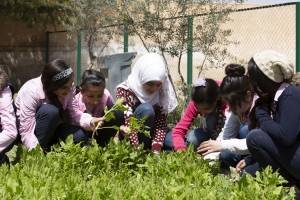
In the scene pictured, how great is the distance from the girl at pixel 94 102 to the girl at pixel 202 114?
0.50m

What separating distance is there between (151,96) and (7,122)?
121 cm

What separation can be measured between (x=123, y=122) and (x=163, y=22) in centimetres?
525

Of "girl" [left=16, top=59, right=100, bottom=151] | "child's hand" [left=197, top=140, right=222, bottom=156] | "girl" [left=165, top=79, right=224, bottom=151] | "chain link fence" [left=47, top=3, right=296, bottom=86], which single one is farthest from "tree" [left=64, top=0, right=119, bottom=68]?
"child's hand" [left=197, top=140, right=222, bottom=156]

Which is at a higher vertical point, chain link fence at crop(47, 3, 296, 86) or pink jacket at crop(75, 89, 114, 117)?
chain link fence at crop(47, 3, 296, 86)

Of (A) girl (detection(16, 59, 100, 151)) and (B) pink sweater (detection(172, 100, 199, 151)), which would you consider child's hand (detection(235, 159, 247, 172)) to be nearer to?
(B) pink sweater (detection(172, 100, 199, 151))

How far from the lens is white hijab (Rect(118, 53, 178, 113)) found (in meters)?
4.75

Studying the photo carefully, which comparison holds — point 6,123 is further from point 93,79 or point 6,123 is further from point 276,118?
point 276,118

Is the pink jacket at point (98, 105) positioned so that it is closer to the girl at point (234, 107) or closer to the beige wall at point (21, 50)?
the girl at point (234, 107)

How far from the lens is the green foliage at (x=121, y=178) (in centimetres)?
250

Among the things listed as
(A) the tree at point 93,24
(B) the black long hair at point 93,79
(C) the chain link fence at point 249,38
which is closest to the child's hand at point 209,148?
(B) the black long hair at point 93,79

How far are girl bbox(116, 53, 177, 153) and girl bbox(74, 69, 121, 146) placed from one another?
0.14m

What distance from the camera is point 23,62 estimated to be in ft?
60.1

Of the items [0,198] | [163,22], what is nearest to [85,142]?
[0,198]

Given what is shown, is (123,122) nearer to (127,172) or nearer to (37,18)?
A: (127,172)
